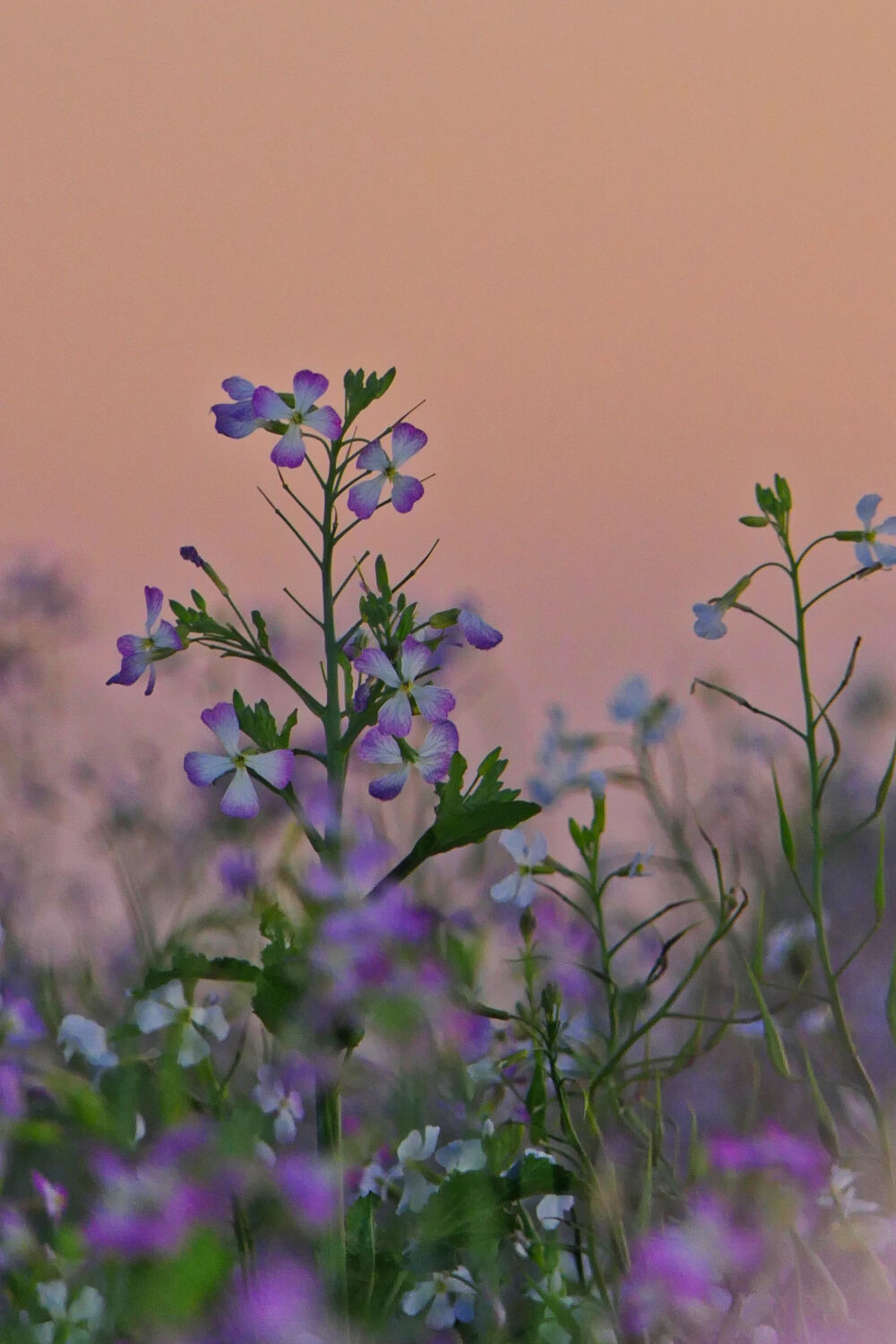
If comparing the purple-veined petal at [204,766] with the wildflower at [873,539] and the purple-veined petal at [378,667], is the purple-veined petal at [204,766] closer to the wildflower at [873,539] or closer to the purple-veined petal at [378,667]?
the purple-veined petal at [378,667]

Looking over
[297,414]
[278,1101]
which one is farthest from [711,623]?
[278,1101]

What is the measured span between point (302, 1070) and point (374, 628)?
459 millimetres

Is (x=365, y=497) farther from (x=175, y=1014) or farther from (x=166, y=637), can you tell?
(x=175, y=1014)

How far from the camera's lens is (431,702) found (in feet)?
4.82

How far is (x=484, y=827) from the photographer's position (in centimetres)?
141

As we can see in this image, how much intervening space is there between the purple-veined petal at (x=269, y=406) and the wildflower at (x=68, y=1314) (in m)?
0.95

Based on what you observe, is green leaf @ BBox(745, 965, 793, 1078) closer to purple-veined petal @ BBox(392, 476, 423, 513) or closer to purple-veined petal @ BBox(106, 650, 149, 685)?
purple-veined petal @ BBox(392, 476, 423, 513)

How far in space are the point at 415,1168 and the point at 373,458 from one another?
3.14ft

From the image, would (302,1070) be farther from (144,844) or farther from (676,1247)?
(144,844)

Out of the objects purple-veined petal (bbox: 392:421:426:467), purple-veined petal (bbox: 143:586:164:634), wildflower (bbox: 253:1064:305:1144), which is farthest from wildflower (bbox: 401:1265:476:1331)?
purple-veined petal (bbox: 392:421:426:467)

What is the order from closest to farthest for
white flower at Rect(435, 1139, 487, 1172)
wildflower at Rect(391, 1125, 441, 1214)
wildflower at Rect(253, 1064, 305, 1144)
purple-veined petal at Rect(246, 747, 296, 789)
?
purple-veined petal at Rect(246, 747, 296, 789), white flower at Rect(435, 1139, 487, 1172), wildflower at Rect(391, 1125, 441, 1214), wildflower at Rect(253, 1064, 305, 1144)

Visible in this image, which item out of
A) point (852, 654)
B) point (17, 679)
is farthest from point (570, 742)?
point (17, 679)

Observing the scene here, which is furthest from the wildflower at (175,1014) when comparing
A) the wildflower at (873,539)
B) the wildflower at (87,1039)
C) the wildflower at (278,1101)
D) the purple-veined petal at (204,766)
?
the wildflower at (873,539)

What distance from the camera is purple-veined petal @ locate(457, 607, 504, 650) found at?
1589 millimetres
